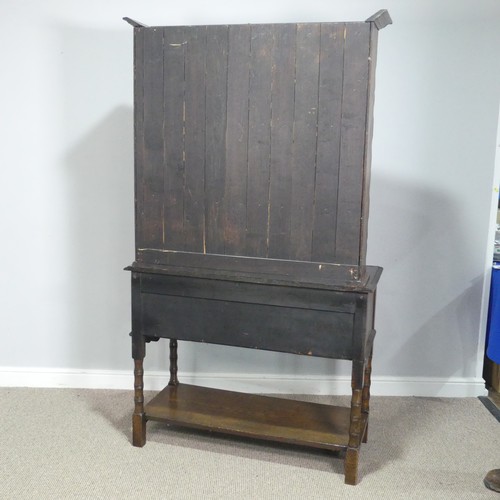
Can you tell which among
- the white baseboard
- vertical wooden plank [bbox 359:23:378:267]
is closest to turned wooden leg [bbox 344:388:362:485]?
vertical wooden plank [bbox 359:23:378:267]

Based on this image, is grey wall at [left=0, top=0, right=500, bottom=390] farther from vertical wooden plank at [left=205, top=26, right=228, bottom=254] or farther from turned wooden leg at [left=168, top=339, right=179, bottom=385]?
vertical wooden plank at [left=205, top=26, right=228, bottom=254]

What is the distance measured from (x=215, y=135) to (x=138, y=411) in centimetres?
121

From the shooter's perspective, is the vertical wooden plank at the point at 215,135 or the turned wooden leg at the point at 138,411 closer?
the vertical wooden plank at the point at 215,135

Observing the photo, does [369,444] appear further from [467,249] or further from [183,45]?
[183,45]

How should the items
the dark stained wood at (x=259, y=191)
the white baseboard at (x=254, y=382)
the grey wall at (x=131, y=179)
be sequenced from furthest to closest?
1. the white baseboard at (x=254, y=382)
2. the grey wall at (x=131, y=179)
3. the dark stained wood at (x=259, y=191)

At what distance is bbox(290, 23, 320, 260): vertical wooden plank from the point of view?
2268 mm

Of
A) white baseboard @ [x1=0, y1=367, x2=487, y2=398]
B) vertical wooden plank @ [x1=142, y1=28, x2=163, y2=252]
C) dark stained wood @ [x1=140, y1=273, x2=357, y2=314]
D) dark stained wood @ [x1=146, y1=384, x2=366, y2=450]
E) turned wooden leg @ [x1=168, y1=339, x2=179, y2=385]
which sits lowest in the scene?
white baseboard @ [x1=0, y1=367, x2=487, y2=398]

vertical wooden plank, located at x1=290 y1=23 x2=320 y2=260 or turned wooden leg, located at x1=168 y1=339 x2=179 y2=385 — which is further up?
vertical wooden plank, located at x1=290 y1=23 x2=320 y2=260

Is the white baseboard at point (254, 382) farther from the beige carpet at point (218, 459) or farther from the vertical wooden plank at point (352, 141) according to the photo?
the vertical wooden plank at point (352, 141)

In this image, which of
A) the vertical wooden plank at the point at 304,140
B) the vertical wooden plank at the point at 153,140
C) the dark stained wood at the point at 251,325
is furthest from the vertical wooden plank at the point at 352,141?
the vertical wooden plank at the point at 153,140

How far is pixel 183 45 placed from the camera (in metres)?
2.40

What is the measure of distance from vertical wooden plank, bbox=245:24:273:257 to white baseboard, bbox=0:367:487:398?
1.10 meters

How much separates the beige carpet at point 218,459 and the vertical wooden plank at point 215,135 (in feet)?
2.92

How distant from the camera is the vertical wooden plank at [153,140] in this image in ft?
7.99
